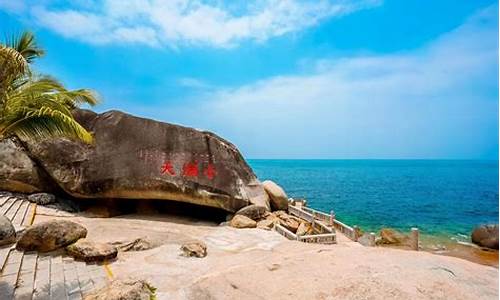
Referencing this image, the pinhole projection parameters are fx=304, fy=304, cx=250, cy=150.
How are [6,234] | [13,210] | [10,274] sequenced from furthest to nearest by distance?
[13,210] → [6,234] → [10,274]

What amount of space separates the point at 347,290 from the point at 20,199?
1729 centimetres

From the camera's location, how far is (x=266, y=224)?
16.0 metres

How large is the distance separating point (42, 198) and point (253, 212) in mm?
11579

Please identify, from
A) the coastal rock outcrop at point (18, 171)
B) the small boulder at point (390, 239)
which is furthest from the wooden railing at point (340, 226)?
the coastal rock outcrop at point (18, 171)

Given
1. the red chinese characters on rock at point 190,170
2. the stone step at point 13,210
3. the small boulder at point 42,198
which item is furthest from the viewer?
the red chinese characters on rock at point 190,170

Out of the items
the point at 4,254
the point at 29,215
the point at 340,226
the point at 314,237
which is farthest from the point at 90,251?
the point at 340,226

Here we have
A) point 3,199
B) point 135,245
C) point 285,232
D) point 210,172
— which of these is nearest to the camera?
point 135,245

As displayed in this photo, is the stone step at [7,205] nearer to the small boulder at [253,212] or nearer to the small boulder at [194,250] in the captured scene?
the small boulder at [194,250]

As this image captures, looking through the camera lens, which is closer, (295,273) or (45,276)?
(45,276)

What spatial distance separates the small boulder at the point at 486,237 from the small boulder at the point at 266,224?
16217 mm

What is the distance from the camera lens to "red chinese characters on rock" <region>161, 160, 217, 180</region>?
16875 mm

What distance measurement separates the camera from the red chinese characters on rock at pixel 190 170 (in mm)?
16875

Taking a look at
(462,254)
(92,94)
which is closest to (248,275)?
(92,94)

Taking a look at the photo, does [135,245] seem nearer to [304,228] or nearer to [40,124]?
[40,124]
